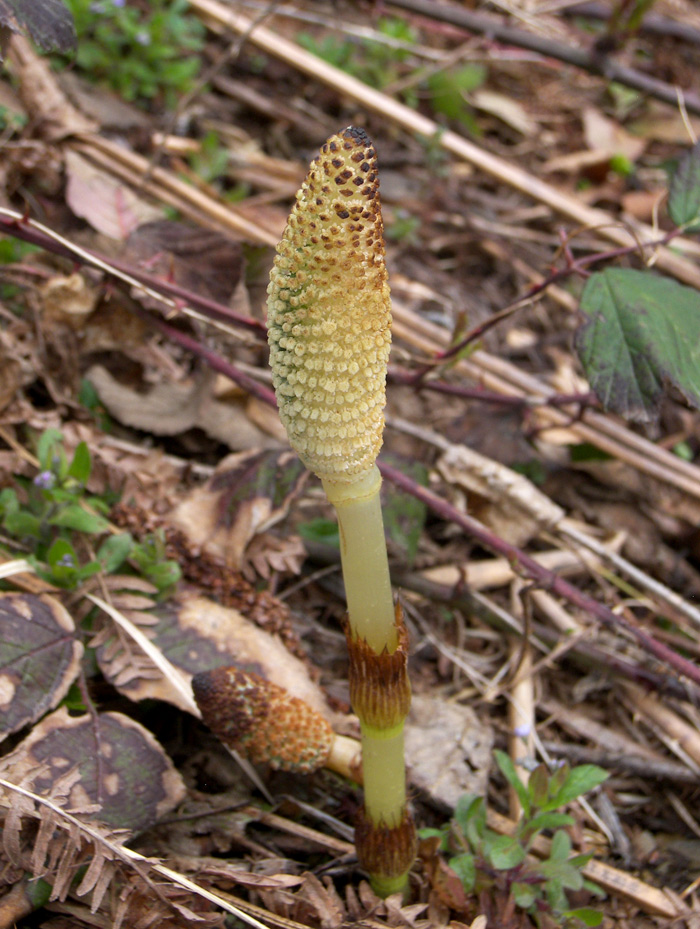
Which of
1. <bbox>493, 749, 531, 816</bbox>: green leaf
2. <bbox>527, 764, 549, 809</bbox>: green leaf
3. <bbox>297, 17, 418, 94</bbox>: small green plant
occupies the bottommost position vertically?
<bbox>493, 749, 531, 816</bbox>: green leaf

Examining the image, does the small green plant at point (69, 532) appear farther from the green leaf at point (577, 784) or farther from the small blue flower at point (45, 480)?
the green leaf at point (577, 784)

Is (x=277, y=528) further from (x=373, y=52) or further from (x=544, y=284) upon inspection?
(x=373, y=52)

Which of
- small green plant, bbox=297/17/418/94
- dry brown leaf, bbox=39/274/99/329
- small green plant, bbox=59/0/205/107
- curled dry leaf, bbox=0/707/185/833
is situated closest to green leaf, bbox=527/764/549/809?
curled dry leaf, bbox=0/707/185/833

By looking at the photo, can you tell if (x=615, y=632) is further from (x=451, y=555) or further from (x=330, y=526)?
(x=330, y=526)

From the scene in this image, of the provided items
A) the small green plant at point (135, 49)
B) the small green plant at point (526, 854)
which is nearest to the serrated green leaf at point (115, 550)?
the small green plant at point (526, 854)

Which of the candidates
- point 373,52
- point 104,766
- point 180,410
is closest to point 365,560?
point 104,766

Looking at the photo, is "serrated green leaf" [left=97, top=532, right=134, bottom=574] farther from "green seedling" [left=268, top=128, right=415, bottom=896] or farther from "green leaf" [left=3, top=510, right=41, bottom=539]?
"green seedling" [left=268, top=128, right=415, bottom=896]
